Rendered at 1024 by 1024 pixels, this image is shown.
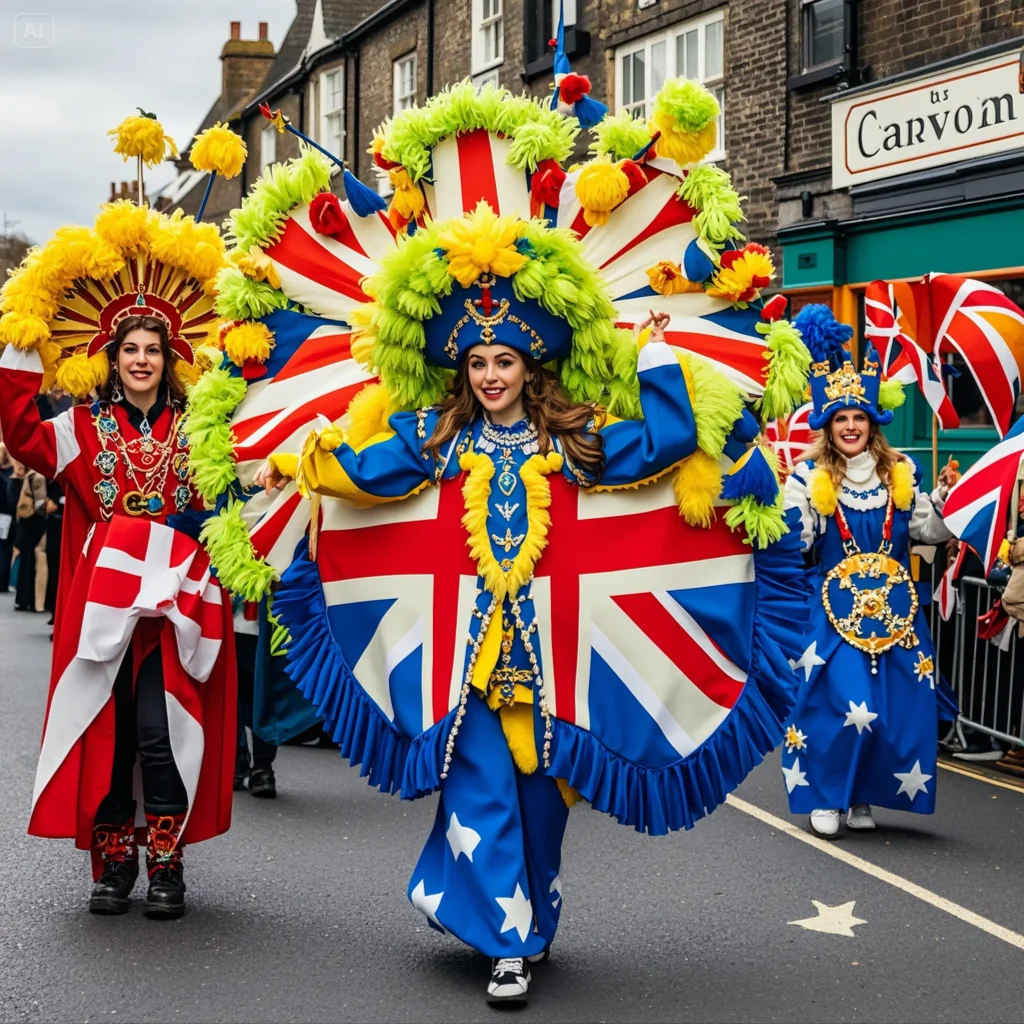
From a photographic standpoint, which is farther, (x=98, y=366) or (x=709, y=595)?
(x=98, y=366)

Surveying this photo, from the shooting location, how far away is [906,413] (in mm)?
15367

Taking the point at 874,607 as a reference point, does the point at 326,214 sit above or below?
above

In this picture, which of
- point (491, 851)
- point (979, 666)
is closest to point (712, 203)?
point (491, 851)

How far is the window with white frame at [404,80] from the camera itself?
26.0 metres

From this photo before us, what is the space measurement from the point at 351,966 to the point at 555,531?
1413 millimetres

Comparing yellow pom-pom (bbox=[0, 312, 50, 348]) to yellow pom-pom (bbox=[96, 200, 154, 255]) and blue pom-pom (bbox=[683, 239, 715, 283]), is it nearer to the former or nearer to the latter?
yellow pom-pom (bbox=[96, 200, 154, 255])

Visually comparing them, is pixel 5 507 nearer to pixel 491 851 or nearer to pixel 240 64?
pixel 491 851

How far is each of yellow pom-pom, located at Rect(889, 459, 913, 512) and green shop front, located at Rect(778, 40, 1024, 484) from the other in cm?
665

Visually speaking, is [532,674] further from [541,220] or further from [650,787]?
[541,220]

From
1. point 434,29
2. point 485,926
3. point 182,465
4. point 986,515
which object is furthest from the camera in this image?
point 434,29

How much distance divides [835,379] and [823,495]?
1.70 feet

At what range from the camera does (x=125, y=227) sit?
5.69 metres

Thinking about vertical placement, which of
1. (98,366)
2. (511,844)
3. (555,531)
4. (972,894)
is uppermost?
(98,366)

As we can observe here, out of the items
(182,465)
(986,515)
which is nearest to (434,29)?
(986,515)
